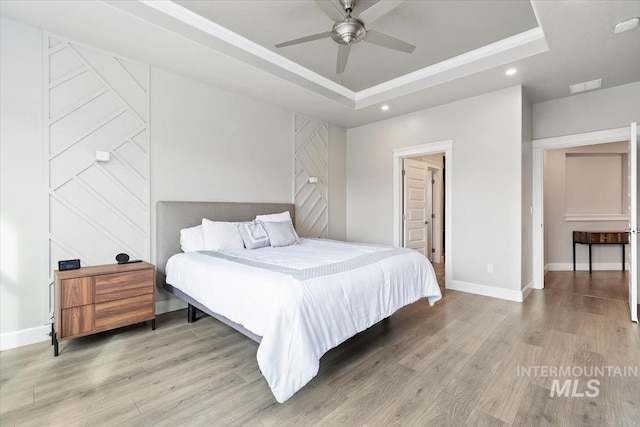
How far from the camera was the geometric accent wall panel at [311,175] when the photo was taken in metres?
5.01

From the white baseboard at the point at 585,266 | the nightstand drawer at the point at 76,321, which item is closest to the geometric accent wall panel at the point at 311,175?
the nightstand drawer at the point at 76,321

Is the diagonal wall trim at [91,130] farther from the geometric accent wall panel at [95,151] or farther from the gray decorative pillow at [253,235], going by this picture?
the gray decorative pillow at [253,235]

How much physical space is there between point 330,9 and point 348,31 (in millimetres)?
242

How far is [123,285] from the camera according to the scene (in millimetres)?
2719

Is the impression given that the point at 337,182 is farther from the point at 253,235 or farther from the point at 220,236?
the point at 220,236

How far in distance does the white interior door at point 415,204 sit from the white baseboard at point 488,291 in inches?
47.3

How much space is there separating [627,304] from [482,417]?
340cm

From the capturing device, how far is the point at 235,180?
4.17m

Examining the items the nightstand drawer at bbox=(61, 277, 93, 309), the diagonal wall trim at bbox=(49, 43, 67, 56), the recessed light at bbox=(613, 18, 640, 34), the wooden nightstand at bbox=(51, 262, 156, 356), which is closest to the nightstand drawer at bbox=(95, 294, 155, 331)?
the wooden nightstand at bbox=(51, 262, 156, 356)

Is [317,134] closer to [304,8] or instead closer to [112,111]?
[304,8]

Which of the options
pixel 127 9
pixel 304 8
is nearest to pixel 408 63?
Result: pixel 304 8

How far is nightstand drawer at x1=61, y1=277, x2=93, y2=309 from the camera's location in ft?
7.95

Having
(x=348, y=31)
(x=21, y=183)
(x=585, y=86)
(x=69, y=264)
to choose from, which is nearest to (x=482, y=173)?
(x=585, y=86)

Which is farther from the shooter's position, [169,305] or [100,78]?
[169,305]
